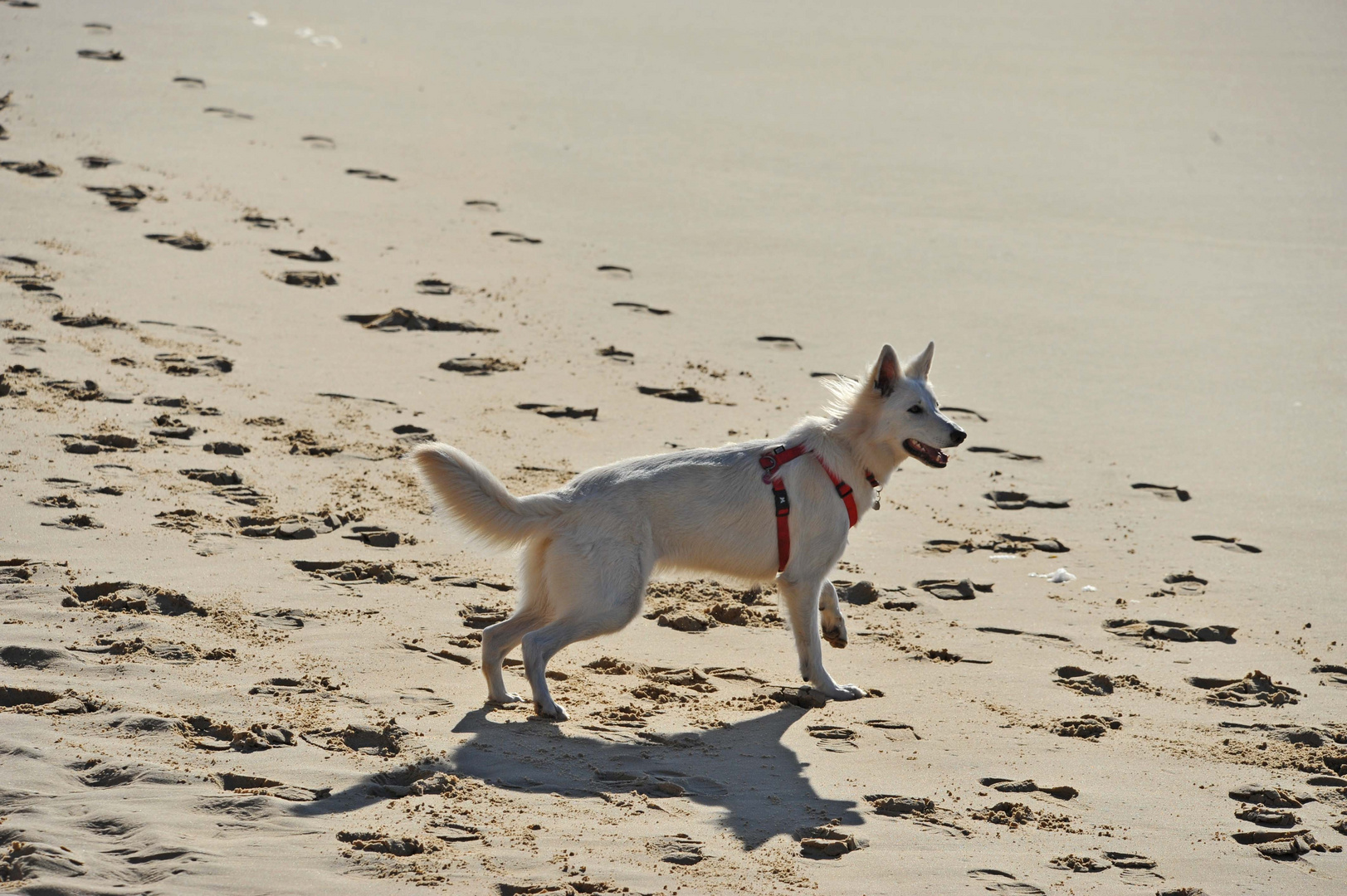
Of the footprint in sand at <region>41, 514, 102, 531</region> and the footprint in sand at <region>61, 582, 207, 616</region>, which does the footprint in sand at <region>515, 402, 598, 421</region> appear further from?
the footprint in sand at <region>61, 582, 207, 616</region>

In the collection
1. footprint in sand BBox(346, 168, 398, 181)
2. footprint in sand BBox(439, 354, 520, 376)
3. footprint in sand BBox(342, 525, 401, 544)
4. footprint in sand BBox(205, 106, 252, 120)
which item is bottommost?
footprint in sand BBox(342, 525, 401, 544)

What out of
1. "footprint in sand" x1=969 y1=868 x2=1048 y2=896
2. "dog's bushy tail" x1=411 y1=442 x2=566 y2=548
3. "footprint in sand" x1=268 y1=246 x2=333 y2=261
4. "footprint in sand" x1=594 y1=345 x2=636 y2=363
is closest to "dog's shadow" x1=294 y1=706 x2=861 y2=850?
"footprint in sand" x1=969 y1=868 x2=1048 y2=896

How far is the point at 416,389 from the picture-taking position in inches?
375

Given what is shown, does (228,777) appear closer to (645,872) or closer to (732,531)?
(645,872)

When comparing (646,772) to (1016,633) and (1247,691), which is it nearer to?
(1016,633)

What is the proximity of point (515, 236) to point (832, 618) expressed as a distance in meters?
6.85

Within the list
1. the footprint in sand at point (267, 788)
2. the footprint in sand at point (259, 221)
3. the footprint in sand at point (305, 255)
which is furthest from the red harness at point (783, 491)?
the footprint in sand at point (259, 221)

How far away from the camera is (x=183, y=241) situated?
11.4 m

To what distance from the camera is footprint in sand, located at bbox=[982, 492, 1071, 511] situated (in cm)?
876

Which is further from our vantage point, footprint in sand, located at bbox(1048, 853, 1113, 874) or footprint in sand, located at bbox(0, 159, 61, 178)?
footprint in sand, located at bbox(0, 159, 61, 178)

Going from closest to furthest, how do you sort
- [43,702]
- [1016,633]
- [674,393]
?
[43,702]
[1016,633]
[674,393]

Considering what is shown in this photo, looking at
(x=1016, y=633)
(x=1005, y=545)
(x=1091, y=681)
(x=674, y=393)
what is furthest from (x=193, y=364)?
(x=1091, y=681)

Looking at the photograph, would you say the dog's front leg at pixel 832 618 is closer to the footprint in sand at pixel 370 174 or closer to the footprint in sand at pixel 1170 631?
the footprint in sand at pixel 1170 631

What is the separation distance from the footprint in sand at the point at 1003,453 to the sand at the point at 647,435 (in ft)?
0.17
